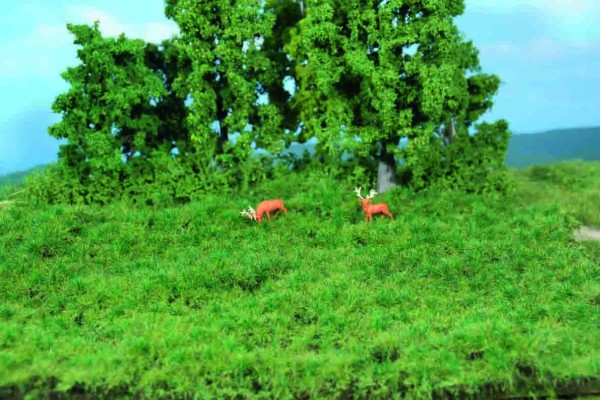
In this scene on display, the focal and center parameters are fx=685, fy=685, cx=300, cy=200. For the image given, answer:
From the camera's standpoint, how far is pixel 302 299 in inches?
424

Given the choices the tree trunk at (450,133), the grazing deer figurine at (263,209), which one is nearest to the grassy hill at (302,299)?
the grazing deer figurine at (263,209)

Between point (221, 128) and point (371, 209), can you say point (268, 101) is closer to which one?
point (221, 128)

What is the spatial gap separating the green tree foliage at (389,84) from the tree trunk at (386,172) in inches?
1.1

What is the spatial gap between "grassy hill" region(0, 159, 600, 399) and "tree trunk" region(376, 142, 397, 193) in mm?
946

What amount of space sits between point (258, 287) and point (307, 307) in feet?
5.11

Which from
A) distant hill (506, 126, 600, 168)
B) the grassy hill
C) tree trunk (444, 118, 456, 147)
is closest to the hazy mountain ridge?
distant hill (506, 126, 600, 168)

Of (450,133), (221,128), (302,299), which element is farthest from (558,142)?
(302,299)

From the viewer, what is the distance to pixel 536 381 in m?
8.26

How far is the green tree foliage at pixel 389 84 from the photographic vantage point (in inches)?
677

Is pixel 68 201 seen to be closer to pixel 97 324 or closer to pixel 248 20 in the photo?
pixel 248 20

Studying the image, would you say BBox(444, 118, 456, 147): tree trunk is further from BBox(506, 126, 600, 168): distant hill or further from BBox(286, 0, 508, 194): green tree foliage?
BBox(506, 126, 600, 168): distant hill

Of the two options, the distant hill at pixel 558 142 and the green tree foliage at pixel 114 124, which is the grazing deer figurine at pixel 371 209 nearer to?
the green tree foliage at pixel 114 124

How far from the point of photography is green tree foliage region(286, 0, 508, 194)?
56.4 feet

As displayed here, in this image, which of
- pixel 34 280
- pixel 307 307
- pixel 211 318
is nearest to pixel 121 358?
pixel 211 318
